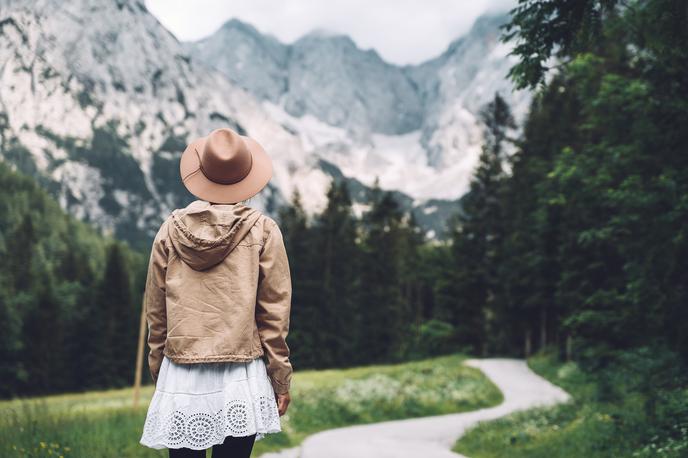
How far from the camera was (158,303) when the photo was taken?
3.46 meters

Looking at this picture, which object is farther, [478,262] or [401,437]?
[478,262]

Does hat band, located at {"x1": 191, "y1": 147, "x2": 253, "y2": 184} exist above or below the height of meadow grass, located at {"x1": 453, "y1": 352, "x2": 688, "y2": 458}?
above

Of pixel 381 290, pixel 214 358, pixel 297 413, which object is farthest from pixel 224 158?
pixel 381 290

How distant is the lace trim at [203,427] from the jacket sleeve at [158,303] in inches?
13.0

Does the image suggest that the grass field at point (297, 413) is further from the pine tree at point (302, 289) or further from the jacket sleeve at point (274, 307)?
the pine tree at point (302, 289)

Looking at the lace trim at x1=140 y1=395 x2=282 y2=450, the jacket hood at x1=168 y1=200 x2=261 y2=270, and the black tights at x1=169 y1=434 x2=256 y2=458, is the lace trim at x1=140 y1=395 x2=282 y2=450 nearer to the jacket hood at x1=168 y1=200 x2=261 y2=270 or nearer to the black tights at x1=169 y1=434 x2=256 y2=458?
the black tights at x1=169 y1=434 x2=256 y2=458

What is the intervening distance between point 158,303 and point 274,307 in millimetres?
611

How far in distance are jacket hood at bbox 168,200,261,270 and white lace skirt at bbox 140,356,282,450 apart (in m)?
0.54

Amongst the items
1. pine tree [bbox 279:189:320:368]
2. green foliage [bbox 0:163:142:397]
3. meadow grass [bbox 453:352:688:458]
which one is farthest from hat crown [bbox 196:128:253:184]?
→ green foliage [bbox 0:163:142:397]

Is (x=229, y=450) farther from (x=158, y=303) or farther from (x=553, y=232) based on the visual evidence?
(x=553, y=232)

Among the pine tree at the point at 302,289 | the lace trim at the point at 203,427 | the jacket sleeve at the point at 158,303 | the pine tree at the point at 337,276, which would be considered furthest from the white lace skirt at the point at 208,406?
the pine tree at the point at 337,276

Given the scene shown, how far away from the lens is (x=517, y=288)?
36.4 meters

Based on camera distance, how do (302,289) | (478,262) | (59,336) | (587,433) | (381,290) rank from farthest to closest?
(59,336), (381,290), (302,289), (478,262), (587,433)

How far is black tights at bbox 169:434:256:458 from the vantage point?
3303 millimetres
